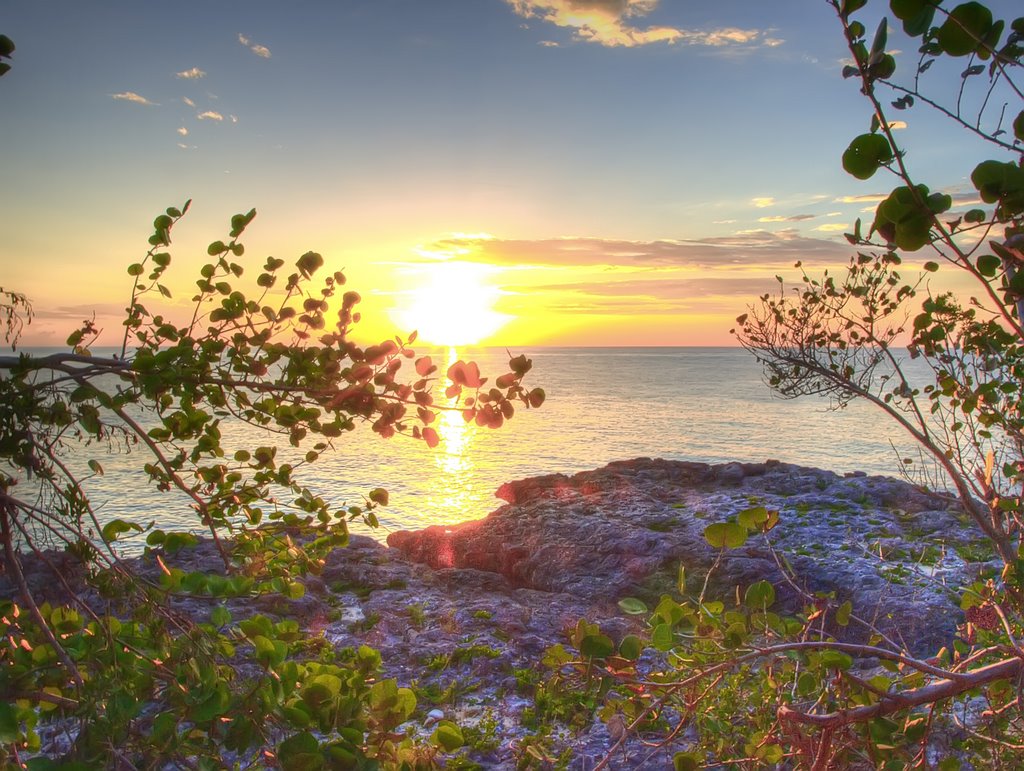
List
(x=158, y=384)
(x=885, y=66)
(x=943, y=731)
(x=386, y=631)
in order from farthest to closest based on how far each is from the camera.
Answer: (x=386, y=631) < (x=943, y=731) < (x=158, y=384) < (x=885, y=66)

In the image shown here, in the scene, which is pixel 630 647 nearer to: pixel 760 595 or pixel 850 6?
pixel 760 595

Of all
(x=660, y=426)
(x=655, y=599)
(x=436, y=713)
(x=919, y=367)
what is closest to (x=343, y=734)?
(x=436, y=713)

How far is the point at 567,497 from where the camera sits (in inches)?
532

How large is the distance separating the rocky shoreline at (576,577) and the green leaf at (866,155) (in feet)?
14.4

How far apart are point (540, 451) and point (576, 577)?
21835 mm

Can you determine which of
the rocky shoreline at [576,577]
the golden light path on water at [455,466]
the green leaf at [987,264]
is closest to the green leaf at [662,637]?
the green leaf at [987,264]

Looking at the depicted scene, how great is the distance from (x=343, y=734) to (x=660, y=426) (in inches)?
1630

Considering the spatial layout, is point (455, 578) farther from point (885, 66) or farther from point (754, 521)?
point (885, 66)

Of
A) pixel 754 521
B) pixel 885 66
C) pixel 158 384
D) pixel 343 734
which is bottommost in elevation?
pixel 343 734

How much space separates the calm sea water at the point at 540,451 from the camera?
18875 millimetres

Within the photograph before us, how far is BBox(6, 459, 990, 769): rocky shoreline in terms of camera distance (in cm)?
669

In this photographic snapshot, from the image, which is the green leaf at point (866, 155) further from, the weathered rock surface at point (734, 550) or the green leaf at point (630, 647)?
the weathered rock surface at point (734, 550)

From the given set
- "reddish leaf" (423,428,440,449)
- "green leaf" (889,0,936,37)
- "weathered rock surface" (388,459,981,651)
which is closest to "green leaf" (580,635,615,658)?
"reddish leaf" (423,428,440,449)

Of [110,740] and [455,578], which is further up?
[110,740]
